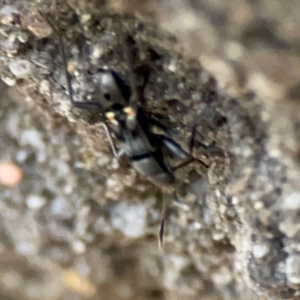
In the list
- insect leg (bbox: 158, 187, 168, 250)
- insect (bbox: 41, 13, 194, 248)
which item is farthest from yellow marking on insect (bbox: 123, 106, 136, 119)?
insect leg (bbox: 158, 187, 168, 250)

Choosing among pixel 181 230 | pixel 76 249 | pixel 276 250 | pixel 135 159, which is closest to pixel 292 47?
pixel 276 250

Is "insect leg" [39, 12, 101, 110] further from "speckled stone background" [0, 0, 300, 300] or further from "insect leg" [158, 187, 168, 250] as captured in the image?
"insect leg" [158, 187, 168, 250]

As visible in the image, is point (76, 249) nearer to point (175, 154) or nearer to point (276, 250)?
point (175, 154)

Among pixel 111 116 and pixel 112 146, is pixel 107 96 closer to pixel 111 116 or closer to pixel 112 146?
pixel 111 116

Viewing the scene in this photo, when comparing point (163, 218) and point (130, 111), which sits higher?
point (130, 111)

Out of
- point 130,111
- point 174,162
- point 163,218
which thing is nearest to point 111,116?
point 130,111
